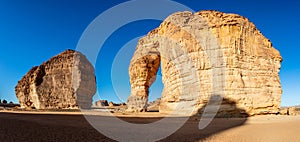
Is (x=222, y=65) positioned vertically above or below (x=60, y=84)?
below

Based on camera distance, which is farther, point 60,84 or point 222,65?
point 60,84

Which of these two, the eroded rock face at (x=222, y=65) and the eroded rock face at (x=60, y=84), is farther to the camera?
the eroded rock face at (x=60, y=84)

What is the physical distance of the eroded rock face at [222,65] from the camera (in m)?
14.3

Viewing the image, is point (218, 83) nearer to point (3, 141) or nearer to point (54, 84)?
point (3, 141)

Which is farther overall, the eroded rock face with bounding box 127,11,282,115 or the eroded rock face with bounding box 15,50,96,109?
the eroded rock face with bounding box 15,50,96,109

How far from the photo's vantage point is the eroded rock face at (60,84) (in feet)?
139

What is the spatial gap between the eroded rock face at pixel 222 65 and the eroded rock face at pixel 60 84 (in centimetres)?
3055

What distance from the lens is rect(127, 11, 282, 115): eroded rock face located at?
14.3 m

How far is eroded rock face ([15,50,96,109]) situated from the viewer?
42.4 meters

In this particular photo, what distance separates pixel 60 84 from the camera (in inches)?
1719

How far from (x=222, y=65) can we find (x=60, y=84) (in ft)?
127

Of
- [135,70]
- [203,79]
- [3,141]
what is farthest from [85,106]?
[3,141]

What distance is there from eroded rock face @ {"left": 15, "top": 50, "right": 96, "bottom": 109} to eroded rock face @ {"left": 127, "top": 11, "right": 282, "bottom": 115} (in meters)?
30.5

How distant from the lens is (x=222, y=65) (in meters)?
14.7
